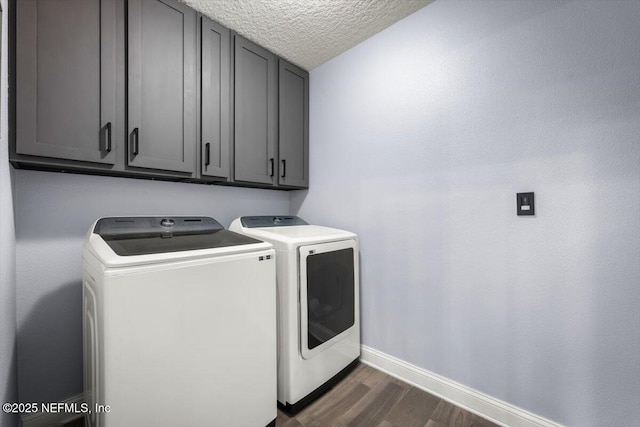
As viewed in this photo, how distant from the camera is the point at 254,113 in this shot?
6.43ft

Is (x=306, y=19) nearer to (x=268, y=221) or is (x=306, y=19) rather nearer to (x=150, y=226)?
(x=268, y=221)

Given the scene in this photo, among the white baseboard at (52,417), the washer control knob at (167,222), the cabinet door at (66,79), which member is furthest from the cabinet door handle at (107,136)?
the white baseboard at (52,417)

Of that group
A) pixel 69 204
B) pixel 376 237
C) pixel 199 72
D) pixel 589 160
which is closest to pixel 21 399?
pixel 69 204

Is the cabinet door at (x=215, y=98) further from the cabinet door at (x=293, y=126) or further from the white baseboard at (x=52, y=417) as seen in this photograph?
the white baseboard at (x=52, y=417)

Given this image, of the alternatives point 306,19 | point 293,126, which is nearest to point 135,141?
point 293,126

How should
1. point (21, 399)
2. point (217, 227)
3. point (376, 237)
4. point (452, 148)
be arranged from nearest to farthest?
1. point (21, 399)
2. point (452, 148)
3. point (217, 227)
4. point (376, 237)

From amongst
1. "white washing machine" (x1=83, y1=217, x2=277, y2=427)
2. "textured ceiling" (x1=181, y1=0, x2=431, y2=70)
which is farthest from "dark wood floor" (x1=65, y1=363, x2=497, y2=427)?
"textured ceiling" (x1=181, y1=0, x2=431, y2=70)

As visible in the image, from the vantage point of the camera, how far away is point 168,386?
100cm

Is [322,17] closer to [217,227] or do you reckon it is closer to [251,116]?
[251,116]

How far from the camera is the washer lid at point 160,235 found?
1.12 m

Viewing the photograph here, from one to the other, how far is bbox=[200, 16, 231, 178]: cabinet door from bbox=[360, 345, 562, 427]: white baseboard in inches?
68.1

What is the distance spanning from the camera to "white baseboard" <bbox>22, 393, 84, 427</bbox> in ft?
4.42

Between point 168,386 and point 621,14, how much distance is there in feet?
7.91

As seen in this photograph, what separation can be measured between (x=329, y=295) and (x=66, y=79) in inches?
69.4
